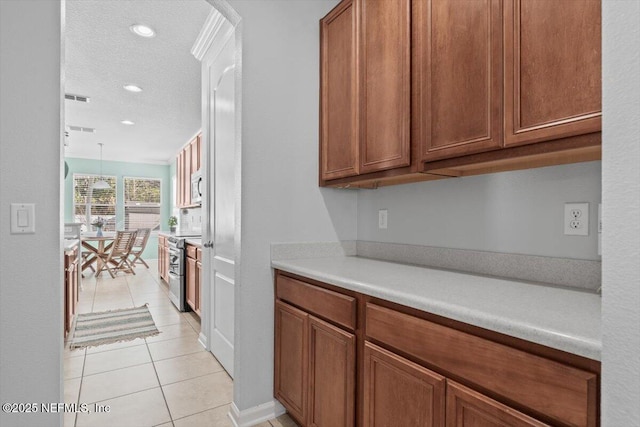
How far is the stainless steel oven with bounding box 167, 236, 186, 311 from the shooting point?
154 inches

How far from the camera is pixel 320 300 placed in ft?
4.89

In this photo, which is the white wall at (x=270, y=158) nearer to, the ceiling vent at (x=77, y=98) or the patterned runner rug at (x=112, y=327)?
the patterned runner rug at (x=112, y=327)

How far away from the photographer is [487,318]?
33.0 inches

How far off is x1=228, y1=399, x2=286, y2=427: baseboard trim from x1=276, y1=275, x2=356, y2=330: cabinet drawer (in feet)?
2.03

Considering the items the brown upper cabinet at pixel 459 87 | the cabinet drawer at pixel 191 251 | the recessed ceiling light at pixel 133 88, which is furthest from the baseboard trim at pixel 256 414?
the recessed ceiling light at pixel 133 88

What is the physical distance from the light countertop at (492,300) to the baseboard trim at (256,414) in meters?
0.84

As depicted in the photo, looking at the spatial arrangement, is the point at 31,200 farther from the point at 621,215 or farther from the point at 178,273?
the point at 178,273

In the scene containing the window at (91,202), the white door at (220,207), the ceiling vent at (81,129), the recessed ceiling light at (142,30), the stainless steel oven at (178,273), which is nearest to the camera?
the white door at (220,207)

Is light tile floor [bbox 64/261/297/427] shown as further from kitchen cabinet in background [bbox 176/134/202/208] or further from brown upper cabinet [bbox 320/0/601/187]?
kitchen cabinet in background [bbox 176/134/202/208]

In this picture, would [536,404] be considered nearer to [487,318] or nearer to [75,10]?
[487,318]

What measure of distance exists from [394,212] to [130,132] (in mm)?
5527

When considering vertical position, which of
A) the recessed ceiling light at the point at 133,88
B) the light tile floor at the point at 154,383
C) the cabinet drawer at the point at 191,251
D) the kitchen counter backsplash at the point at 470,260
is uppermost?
the recessed ceiling light at the point at 133,88

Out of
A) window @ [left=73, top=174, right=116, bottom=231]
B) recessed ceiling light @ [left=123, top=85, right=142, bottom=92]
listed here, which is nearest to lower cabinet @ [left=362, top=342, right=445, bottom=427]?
recessed ceiling light @ [left=123, top=85, right=142, bottom=92]

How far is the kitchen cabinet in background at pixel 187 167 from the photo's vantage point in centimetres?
544
